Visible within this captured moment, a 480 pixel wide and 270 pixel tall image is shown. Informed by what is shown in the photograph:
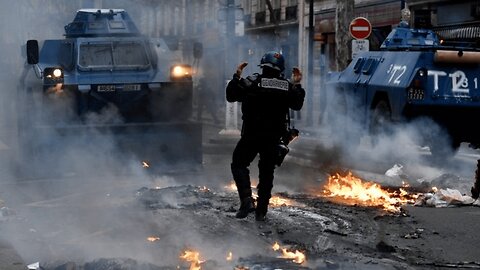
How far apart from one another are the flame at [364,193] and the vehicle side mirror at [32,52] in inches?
165

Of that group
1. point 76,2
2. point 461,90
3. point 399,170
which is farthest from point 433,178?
point 76,2

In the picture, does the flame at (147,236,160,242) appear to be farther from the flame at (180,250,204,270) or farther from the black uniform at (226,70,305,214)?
the black uniform at (226,70,305,214)

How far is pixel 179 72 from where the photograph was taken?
43.4 ft

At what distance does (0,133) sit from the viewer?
66.9 ft

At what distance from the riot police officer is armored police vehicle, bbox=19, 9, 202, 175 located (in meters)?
3.95

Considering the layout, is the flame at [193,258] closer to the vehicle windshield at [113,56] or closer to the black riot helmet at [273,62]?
the black riot helmet at [273,62]

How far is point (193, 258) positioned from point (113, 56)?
284 inches

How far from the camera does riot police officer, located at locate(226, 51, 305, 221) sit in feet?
28.1

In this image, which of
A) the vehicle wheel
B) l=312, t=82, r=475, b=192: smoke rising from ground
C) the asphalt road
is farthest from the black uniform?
the vehicle wheel

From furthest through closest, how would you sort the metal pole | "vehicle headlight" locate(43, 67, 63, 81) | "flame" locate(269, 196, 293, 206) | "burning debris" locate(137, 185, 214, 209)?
the metal pole, "vehicle headlight" locate(43, 67, 63, 81), "flame" locate(269, 196, 293, 206), "burning debris" locate(137, 185, 214, 209)

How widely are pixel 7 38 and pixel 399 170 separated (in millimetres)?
9794

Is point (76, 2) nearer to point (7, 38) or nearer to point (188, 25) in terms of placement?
point (7, 38)

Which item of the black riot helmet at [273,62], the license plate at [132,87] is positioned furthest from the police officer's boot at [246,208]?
the license plate at [132,87]

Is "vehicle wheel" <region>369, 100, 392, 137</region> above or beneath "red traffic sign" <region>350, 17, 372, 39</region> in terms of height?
beneath
